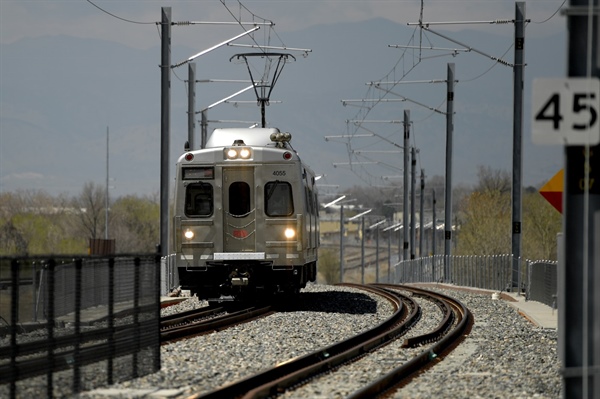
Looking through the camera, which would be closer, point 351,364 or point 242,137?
point 351,364

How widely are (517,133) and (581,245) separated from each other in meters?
30.4

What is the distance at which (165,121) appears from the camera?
38.4m

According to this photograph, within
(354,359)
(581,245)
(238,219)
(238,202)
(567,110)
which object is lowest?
(354,359)

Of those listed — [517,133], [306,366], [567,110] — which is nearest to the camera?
[567,110]

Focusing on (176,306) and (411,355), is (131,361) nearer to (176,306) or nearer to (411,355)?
(411,355)

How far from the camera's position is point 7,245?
5007 inches

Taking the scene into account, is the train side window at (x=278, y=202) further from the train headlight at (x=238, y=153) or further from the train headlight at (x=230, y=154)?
the train headlight at (x=230, y=154)

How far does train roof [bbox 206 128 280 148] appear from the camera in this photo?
95.1 ft

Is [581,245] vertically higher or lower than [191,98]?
lower

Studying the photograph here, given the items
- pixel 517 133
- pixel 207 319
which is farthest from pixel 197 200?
pixel 517 133

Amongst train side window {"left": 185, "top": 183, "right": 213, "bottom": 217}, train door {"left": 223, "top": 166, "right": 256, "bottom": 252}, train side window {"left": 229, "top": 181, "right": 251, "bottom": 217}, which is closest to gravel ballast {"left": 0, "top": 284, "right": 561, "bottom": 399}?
train door {"left": 223, "top": 166, "right": 256, "bottom": 252}

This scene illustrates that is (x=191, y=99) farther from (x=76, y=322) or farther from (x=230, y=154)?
(x=76, y=322)

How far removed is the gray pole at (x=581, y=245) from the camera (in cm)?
1029

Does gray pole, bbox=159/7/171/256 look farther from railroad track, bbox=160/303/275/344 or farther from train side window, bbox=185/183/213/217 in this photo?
train side window, bbox=185/183/213/217
